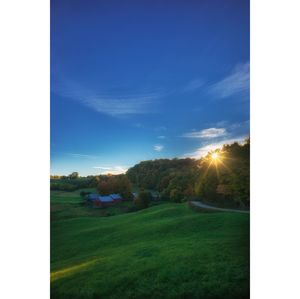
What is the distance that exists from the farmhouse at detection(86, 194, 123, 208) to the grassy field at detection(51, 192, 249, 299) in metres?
0.12

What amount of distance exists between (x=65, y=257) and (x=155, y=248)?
1.11 metres

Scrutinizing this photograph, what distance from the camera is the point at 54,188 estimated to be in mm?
4121

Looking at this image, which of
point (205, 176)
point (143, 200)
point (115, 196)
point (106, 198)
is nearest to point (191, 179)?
point (205, 176)

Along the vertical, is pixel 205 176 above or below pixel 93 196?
above

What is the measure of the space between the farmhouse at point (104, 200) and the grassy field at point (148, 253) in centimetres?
12

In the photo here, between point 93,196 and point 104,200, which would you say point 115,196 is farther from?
point 93,196

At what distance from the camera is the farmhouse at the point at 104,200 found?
168 inches

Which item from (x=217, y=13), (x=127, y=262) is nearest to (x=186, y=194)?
(x=127, y=262)

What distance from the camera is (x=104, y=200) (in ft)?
14.1

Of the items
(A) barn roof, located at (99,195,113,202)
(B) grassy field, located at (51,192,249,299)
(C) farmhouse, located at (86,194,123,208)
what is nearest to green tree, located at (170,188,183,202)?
(B) grassy field, located at (51,192,249,299)

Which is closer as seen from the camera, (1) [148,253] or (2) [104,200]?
(1) [148,253]

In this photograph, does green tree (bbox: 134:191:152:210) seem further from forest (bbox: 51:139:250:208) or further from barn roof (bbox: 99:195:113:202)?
barn roof (bbox: 99:195:113:202)

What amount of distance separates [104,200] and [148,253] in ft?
2.89
